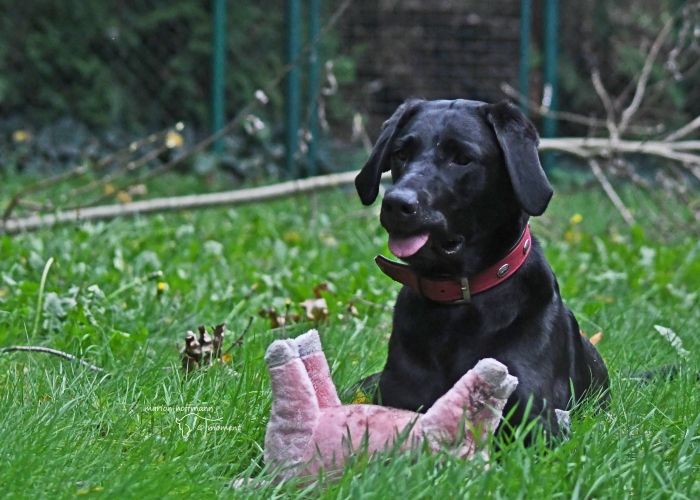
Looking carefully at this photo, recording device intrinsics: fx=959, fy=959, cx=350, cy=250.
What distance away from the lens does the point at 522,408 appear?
7.36 ft

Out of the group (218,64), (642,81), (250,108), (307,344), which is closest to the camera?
(307,344)

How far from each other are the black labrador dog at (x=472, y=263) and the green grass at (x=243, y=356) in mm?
257

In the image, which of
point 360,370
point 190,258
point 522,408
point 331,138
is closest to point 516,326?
point 522,408

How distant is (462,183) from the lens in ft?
7.74

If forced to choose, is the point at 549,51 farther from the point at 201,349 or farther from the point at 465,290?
the point at 465,290

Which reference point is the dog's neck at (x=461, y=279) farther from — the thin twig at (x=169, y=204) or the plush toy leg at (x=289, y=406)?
the thin twig at (x=169, y=204)

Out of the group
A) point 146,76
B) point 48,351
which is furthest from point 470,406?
point 146,76

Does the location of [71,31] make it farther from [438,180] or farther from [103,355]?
[438,180]

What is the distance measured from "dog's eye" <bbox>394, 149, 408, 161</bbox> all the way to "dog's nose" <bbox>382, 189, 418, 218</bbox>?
0.95 ft

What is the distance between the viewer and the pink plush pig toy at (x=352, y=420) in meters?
1.97

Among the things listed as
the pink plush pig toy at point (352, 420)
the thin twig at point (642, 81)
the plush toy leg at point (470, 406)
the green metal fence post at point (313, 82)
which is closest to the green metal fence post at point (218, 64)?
the green metal fence post at point (313, 82)

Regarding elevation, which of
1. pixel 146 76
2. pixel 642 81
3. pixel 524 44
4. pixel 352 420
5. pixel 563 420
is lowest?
pixel 146 76

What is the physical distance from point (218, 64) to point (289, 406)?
6.15 meters

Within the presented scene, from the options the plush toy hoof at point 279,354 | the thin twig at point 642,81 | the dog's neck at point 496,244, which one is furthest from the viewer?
the thin twig at point 642,81
